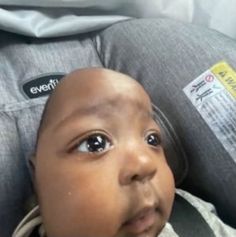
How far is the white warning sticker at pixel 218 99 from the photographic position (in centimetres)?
81

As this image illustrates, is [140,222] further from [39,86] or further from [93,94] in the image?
[39,86]

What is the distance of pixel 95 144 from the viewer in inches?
23.8

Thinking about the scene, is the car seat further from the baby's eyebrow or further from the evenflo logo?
the baby's eyebrow

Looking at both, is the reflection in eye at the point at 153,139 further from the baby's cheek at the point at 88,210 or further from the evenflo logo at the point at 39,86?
the evenflo logo at the point at 39,86

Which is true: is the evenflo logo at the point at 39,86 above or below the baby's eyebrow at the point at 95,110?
below

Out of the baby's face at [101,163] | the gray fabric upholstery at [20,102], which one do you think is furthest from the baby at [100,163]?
the gray fabric upholstery at [20,102]

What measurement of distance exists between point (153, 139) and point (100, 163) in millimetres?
80

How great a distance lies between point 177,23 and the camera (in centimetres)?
98

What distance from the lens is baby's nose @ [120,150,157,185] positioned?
570mm

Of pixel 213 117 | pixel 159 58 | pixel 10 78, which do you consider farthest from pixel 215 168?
pixel 10 78

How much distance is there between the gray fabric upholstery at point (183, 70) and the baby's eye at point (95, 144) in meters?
0.26

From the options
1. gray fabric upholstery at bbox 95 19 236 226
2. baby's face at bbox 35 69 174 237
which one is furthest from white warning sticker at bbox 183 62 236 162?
baby's face at bbox 35 69 174 237

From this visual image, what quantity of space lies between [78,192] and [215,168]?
0.97 ft

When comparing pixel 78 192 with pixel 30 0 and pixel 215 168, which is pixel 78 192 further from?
pixel 30 0
